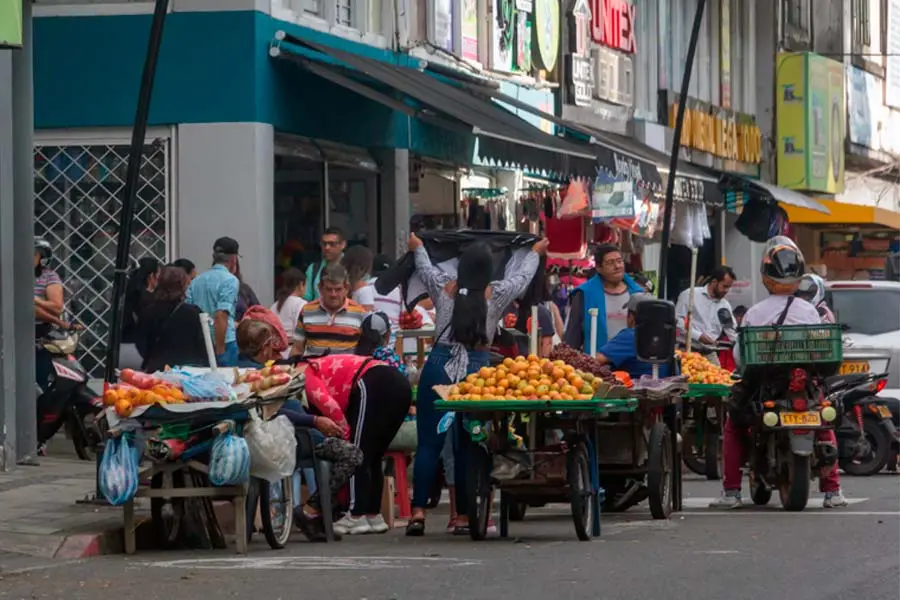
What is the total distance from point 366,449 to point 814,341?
336cm

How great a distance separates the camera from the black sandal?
13.0 metres

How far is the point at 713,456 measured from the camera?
18.7m

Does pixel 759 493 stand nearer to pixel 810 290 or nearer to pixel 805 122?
pixel 810 290

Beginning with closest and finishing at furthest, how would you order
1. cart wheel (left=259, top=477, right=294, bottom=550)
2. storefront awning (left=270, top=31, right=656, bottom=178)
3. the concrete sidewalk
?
the concrete sidewalk, cart wheel (left=259, top=477, right=294, bottom=550), storefront awning (left=270, top=31, right=656, bottom=178)

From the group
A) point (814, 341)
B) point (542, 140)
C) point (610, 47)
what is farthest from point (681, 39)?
point (814, 341)

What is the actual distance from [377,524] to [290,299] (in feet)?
13.4

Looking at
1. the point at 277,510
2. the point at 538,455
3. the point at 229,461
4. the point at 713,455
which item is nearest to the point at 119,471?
the point at 229,461

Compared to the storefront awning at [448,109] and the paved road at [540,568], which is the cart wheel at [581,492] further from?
the storefront awning at [448,109]

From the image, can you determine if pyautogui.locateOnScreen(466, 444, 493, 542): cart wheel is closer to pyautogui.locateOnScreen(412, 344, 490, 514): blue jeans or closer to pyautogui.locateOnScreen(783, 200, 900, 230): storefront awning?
pyautogui.locateOnScreen(412, 344, 490, 514): blue jeans

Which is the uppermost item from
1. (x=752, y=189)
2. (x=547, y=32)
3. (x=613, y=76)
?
(x=547, y=32)

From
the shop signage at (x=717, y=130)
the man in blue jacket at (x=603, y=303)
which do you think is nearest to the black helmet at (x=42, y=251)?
the man in blue jacket at (x=603, y=303)

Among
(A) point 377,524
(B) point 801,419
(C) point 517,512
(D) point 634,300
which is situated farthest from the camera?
(D) point 634,300

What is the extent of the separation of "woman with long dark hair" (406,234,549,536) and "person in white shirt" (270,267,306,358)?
3.86 meters

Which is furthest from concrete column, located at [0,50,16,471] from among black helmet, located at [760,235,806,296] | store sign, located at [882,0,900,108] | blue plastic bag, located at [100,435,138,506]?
store sign, located at [882,0,900,108]
